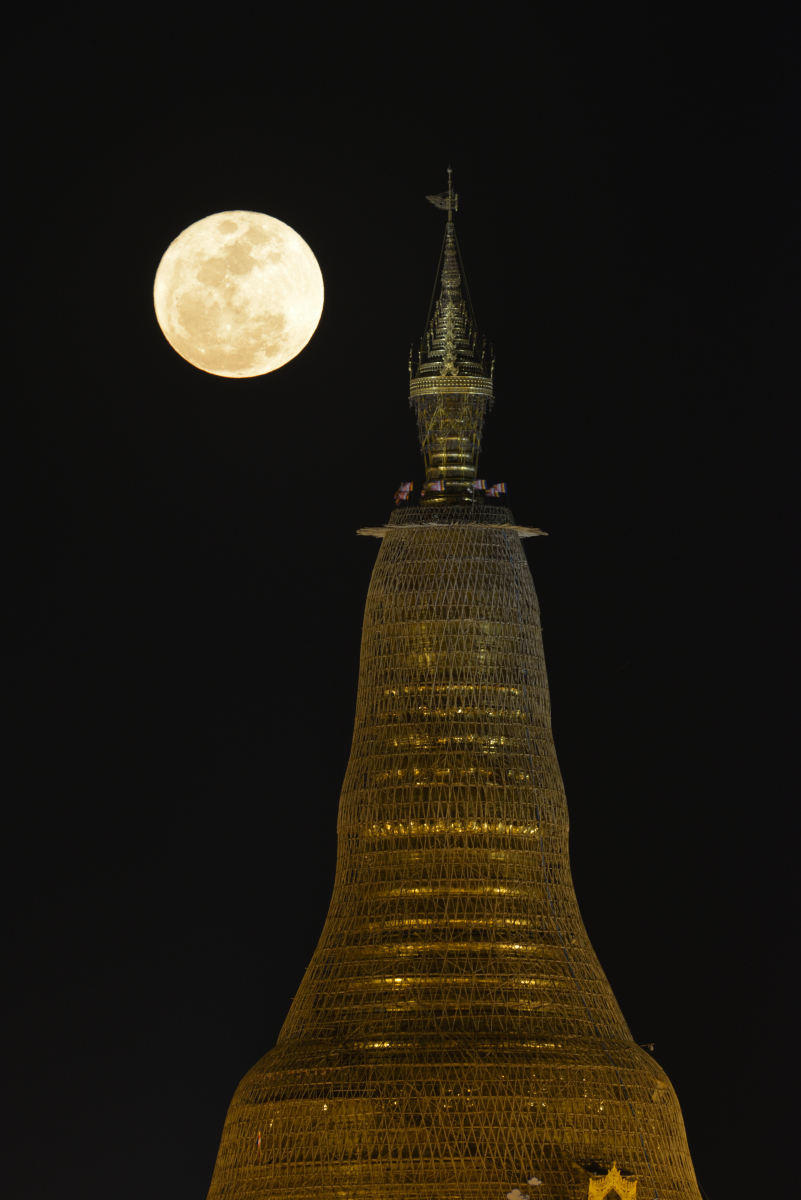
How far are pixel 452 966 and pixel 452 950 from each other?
0.42m

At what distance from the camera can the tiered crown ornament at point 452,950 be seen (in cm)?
6669

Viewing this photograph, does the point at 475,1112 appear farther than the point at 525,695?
No

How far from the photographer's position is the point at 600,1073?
68.1m

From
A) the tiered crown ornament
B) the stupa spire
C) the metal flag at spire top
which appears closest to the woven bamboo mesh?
the tiered crown ornament

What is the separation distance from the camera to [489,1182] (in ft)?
216

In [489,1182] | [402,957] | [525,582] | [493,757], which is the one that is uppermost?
[525,582]

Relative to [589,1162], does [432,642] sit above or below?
above

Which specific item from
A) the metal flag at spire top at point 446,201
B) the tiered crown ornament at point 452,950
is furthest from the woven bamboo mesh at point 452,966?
the metal flag at spire top at point 446,201

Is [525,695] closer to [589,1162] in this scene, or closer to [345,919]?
[345,919]

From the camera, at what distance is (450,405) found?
7581cm

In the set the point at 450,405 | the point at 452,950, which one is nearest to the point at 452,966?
the point at 452,950

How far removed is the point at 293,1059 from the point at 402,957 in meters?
3.73

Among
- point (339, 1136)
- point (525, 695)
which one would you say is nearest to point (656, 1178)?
point (339, 1136)

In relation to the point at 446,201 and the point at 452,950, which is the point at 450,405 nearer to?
the point at 446,201
